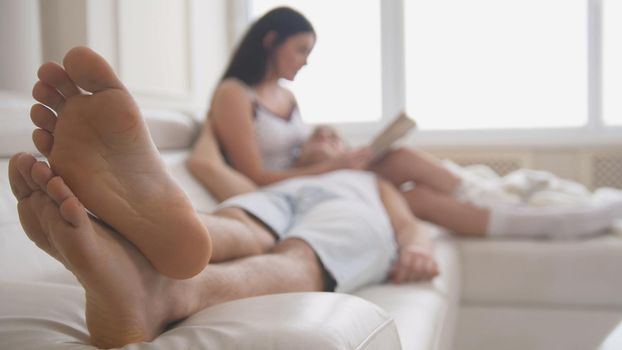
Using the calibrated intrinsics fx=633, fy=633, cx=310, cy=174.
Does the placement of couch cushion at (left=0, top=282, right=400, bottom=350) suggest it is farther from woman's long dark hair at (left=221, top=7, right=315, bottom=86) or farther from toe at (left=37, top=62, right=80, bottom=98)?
woman's long dark hair at (left=221, top=7, right=315, bottom=86)

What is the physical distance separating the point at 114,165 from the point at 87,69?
3.9 inches

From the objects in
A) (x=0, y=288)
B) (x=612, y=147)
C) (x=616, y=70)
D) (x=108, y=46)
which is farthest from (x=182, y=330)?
(x=616, y=70)

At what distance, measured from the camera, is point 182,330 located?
59cm

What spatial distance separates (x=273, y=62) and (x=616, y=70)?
2.40 m

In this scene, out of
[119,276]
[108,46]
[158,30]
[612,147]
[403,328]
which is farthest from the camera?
[612,147]

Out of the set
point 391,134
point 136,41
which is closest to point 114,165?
point 391,134

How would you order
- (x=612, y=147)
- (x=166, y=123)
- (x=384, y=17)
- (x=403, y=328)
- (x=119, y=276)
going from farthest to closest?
(x=384, y=17)
(x=612, y=147)
(x=166, y=123)
(x=403, y=328)
(x=119, y=276)

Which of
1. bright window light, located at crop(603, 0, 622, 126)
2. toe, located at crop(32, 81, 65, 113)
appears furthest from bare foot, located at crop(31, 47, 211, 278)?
bright window light, located at crop(603, 0, 622, 126)

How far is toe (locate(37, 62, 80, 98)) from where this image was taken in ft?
2.03

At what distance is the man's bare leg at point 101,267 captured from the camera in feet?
1.81

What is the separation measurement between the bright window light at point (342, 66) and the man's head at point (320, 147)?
1964 millimetres

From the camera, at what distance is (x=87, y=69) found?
60 centimetres

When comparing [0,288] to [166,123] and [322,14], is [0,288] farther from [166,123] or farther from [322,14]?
[322,14]

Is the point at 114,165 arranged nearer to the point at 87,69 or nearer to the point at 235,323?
the point at 87,69
